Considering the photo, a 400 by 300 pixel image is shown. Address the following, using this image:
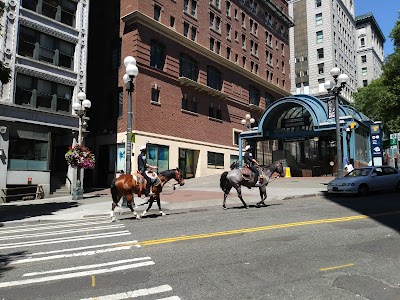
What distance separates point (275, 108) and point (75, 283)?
3055cm

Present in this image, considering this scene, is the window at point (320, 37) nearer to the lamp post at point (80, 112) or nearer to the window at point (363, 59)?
the window at point (363, 59)

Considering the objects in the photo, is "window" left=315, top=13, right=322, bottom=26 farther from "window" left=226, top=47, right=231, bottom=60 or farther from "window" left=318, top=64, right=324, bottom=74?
"window" left=226, top=47, right=231, bottom=60

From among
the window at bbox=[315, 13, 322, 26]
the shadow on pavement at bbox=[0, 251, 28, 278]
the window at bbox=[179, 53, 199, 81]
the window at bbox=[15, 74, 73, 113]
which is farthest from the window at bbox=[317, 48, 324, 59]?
the shadow on pavement at bbox=[0, 251, 28, 278]

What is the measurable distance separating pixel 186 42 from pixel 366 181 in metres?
26.6

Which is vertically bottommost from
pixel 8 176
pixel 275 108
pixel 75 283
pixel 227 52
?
pixel 75 283

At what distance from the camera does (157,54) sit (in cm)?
3475

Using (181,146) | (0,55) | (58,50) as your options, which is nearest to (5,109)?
(0,55)

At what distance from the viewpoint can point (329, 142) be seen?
1414 inches

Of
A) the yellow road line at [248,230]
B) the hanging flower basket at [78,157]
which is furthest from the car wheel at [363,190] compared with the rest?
the hanging flower basket at [78,157]

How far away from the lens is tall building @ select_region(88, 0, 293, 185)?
32.6 m

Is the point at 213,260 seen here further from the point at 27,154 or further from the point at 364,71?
the point at 364,71

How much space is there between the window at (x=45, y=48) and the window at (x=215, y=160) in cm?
1859

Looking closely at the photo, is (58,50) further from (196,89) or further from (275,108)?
(275,108)

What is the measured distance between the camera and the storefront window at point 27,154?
23.3 meters
